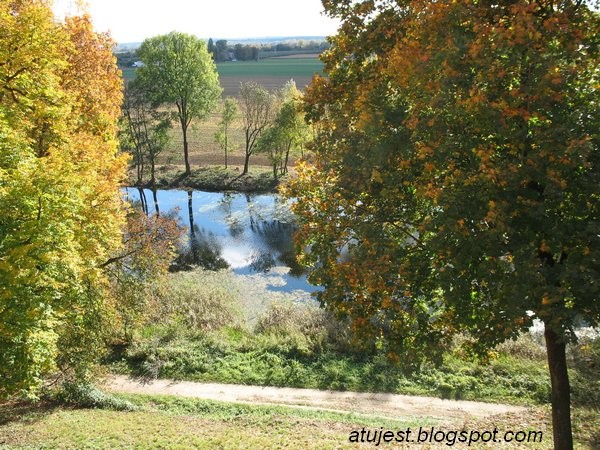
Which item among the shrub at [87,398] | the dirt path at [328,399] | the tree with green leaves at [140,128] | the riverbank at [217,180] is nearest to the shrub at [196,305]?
the dirt path at [328,399]

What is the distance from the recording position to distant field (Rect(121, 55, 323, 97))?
356ft

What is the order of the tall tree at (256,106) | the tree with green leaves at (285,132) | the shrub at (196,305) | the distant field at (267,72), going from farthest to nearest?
the distant field at (267,72)
the tall tree at (256,106)
the tree with green leaves at (285,132)
the shrub at (196,305)

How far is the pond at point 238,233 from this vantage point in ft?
107

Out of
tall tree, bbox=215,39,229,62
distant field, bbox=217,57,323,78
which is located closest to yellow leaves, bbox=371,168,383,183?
distant field, bbox=217,57,323,78

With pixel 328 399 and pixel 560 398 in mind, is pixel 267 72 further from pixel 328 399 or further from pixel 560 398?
pixel 560 398

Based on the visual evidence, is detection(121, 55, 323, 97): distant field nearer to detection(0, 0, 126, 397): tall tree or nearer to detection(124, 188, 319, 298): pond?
detection(124, 188, 319, 298): pond


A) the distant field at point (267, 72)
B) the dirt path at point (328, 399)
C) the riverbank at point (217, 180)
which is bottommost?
the dirt path at point (328, 399)

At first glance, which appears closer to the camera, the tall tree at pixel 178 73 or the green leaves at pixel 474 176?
the green leaves at pixel 474 176

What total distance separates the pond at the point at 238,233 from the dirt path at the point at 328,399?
1032cm

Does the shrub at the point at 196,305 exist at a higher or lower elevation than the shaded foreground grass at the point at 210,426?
lower

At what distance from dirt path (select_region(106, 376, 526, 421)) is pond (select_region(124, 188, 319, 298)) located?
406 inches

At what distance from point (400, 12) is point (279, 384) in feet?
46.1

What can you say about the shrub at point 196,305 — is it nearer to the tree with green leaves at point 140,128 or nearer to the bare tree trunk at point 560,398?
the bare tree trunk at point 560,398

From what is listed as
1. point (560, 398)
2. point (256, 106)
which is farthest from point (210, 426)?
point (256, 106)
